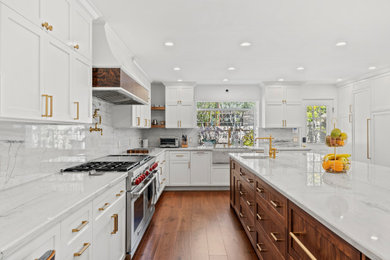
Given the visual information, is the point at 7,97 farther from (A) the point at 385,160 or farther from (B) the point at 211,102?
(A) the point at 385,160

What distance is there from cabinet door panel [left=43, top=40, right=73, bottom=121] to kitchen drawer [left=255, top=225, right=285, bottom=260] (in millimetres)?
1881

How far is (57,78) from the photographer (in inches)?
69.6

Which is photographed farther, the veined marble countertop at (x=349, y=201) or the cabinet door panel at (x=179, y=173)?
the cabinet door panel at (x=179, y=173)

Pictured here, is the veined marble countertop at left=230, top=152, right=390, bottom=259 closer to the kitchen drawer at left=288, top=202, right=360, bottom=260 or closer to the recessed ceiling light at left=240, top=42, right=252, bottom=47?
the kitchen drawer at left=288, top=202, right=360, bottom=260

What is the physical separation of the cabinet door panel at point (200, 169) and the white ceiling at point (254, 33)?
186 cm

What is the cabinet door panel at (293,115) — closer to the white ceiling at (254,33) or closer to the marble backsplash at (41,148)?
the white ceiling at (254,33)

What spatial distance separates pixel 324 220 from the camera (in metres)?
1.06

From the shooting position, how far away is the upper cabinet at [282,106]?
225 inches

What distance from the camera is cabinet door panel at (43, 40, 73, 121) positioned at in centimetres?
164

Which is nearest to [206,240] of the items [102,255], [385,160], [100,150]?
[102,255]

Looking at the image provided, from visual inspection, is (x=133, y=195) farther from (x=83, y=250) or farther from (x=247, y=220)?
(x=247, y=220)

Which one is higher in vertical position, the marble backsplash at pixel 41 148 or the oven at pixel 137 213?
the marble backsplash at pixel 41 148

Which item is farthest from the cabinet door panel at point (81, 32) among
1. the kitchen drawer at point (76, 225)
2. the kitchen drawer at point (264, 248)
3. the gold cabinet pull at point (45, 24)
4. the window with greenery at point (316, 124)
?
the window with greenery at point (316, 124)

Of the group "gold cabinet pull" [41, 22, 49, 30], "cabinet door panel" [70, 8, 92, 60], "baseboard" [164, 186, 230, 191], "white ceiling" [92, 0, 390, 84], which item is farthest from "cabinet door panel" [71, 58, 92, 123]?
"baseboard" [164, 186, 230, 191]
